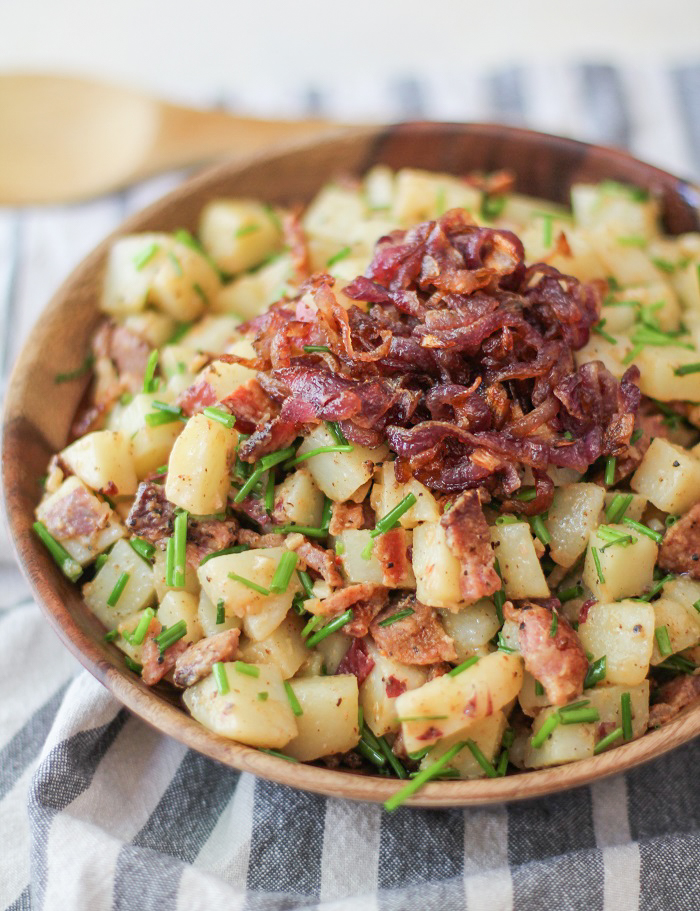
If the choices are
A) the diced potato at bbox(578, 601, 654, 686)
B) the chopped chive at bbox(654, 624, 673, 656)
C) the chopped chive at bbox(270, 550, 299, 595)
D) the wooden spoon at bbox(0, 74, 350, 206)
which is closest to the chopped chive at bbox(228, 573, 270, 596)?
the chopped chive at bbox(270, 550, 299, 595)

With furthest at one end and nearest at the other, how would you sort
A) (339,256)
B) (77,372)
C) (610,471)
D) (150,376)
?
(77,372), (339,256), (150,376), (610,471)

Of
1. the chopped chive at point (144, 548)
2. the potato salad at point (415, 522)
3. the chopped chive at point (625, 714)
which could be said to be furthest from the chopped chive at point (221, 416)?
the chopped chive at point (625, 714)

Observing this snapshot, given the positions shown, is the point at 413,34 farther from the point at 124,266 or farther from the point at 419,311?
the point at 419,311

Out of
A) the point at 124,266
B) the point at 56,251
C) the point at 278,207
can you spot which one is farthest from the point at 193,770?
the point at 56,251

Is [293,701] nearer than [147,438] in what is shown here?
Yes

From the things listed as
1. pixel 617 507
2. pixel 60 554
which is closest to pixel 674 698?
pixel 617 507

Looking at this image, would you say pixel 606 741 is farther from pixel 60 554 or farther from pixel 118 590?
pixel 60 554

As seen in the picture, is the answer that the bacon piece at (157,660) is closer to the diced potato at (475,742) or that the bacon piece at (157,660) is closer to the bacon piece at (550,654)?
the diced potato at (475,742)
